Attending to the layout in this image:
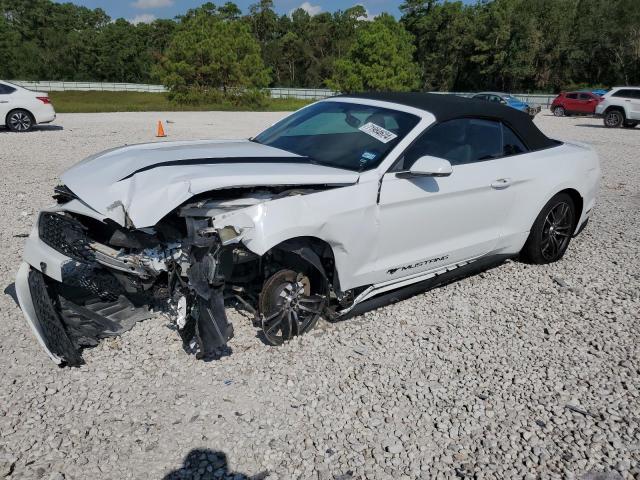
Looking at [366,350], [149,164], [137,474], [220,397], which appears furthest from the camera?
[366,350]

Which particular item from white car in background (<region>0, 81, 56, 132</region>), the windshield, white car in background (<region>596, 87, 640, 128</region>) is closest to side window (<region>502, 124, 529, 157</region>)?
the windshield

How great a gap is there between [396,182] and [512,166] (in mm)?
1420

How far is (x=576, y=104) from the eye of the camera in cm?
2991

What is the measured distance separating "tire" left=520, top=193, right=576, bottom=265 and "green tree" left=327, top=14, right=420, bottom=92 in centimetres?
4747

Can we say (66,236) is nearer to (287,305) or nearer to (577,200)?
(287,305)

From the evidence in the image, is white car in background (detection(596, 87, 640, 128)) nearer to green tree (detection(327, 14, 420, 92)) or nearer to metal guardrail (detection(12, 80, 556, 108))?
green tree (detection(327, 14, 420, 92))

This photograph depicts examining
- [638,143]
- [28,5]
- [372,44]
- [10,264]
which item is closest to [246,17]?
[28,5]

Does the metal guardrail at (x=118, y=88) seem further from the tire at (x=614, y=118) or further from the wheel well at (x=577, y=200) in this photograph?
the wheel well at (x=577, y=200)

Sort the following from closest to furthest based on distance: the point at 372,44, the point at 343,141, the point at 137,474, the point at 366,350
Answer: the point at 137,474
the point at 366,350
the point at 343,141
the point at 372,44

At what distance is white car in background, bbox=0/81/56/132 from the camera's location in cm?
1502

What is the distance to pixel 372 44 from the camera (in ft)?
174

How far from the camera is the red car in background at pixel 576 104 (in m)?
29.4

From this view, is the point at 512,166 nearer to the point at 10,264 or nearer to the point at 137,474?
the point at 137,474

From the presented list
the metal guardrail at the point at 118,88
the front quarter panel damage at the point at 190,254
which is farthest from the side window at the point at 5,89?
the metal guardrail at the point at 118,88
